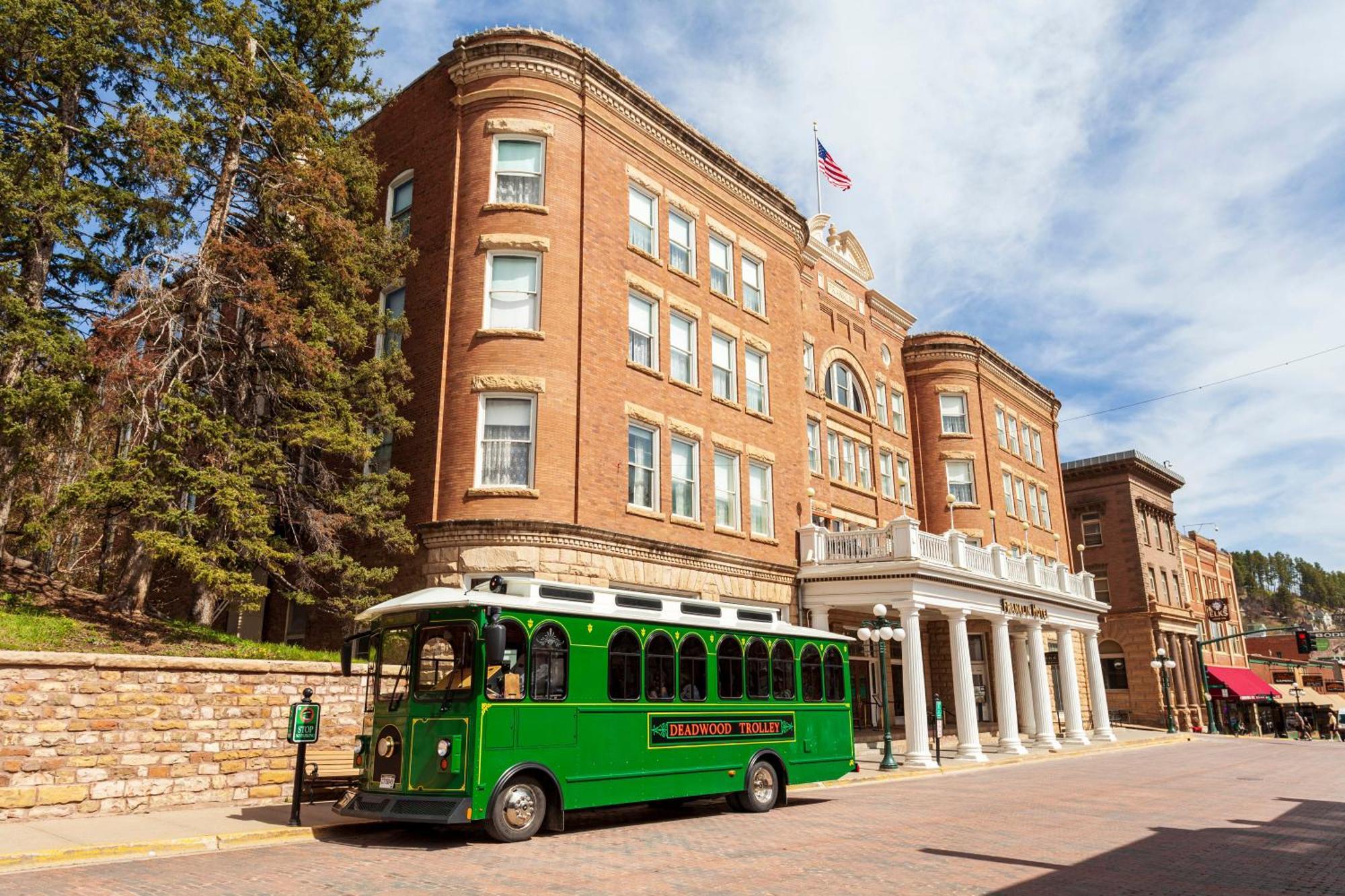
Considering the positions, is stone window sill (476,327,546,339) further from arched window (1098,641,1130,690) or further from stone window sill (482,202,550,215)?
arched window (1098,641,1130,690)

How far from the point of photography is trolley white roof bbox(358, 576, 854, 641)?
39.6ft

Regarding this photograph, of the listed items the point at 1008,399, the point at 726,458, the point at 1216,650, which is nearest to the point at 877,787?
the point at 726,458

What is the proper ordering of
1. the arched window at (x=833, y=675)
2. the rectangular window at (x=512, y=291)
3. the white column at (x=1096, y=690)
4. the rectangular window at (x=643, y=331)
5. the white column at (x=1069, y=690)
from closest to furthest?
the arched window at (x=833, y=675)
the rectangular window at (x=512, y=291)
the rectangular window at (x=643, y=331)
the white column at (x=1069, y=690)
the white column at (x=1096, y=690)

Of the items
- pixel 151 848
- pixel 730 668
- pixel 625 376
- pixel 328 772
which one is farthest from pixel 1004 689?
pixel 151 848

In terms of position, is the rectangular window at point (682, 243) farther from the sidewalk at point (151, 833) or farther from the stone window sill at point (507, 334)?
the sidewalk at point (151, 833)

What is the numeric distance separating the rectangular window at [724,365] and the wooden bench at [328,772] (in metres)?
14.8

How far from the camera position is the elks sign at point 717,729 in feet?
45.0

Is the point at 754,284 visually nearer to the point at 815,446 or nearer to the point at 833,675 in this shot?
the point at 815,446

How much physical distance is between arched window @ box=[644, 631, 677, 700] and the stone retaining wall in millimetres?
5619

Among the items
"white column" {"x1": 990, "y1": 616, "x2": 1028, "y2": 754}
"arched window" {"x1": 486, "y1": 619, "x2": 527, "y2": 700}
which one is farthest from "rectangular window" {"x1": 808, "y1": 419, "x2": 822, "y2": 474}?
"arched window" {"x1": 486, "y1": 619, "x2": 527, "y2": 700}

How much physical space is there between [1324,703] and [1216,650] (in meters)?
19.6

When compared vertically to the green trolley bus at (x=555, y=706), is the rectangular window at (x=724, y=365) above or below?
above

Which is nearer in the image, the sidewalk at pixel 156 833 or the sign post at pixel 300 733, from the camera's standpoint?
the sidewalk at pixel 156 833

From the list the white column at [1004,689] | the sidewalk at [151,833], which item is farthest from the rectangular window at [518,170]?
the white column at [1004,689]
